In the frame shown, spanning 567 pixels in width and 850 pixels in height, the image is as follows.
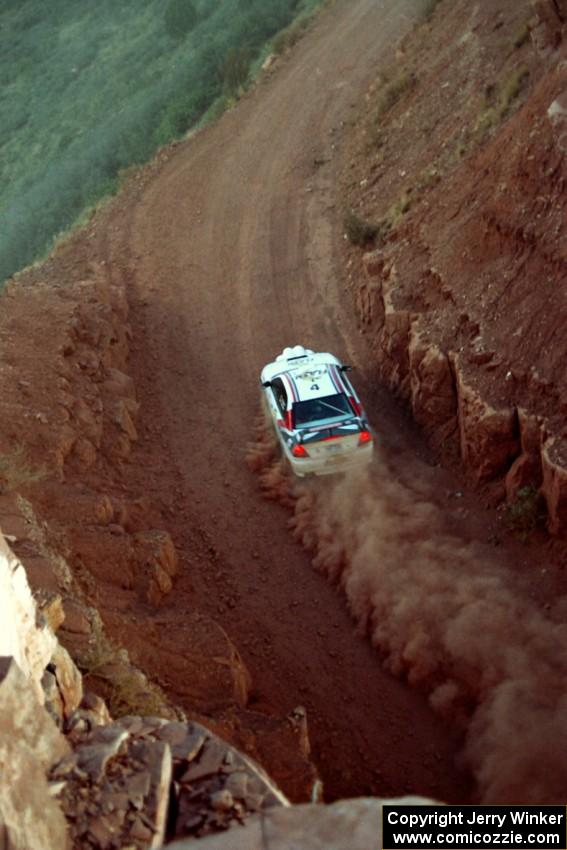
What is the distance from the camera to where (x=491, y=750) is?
11.4 meters

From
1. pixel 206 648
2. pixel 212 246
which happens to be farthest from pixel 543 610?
pixel 212 246

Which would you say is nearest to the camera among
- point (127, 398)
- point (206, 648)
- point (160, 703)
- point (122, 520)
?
point (160, 703)

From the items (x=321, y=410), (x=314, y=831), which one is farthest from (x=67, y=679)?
(x=321, y=410)

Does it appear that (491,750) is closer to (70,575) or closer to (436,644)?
(436,644)

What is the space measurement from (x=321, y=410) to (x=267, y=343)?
4.88 meters

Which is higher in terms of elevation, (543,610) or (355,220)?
(355,220)

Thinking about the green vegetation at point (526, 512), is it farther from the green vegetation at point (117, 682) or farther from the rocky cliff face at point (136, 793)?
the rocky cliff face at point (136, 793)

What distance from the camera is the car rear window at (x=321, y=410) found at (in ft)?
50.4

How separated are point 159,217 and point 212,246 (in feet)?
6.89

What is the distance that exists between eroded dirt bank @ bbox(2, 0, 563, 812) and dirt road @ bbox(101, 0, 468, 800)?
0.13ft

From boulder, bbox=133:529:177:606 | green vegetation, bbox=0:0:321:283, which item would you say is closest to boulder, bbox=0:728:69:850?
boulder, bbox=133:529:177:606

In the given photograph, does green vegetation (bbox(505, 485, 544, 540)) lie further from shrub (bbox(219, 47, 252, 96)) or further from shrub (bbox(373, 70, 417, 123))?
shrub (bbox(219, 47, 252, 96))

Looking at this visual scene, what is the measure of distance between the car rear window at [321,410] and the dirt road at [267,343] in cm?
162

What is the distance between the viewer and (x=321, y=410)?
50.8 feet
